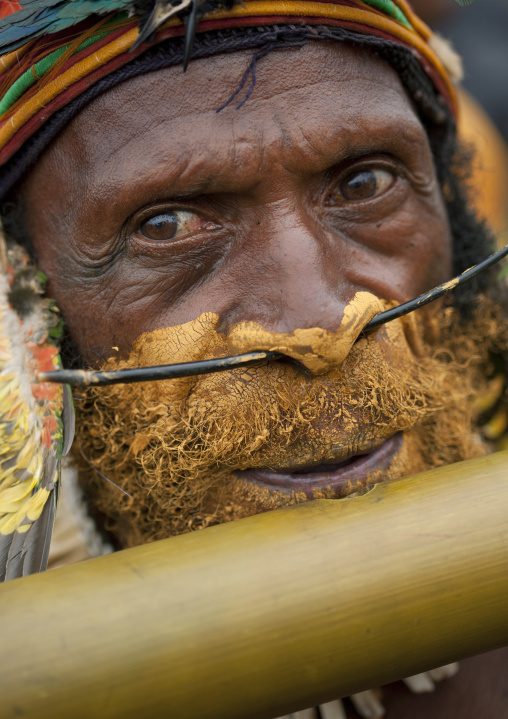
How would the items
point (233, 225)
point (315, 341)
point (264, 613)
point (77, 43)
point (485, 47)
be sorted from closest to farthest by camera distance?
point (264, 613) < point (315, 341) < point (77, 43) < point (233, 225) < point (485, 47)

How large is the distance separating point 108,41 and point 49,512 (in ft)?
3.56

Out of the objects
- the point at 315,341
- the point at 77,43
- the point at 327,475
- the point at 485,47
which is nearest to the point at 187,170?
the point at 77,43

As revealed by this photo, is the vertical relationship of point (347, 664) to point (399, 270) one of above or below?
below

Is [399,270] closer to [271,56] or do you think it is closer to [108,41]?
[271,56]

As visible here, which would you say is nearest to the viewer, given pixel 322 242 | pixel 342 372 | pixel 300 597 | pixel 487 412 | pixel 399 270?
pixel 300 597

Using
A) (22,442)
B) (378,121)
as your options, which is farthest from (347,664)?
(378,121)

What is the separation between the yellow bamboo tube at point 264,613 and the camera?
95 cm

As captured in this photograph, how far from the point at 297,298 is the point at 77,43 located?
2.56 ft

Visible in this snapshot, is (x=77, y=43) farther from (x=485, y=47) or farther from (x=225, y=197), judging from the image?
(x=485, y=47)

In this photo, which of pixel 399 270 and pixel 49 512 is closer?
pixel 49 512

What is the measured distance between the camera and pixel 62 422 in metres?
1.50

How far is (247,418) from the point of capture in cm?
143

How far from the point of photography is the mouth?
57.6 inches

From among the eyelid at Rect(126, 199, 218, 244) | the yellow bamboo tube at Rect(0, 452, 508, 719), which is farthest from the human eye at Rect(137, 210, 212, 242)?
the yellow bamboo tube at Rect(0, 452, 508, 719)
